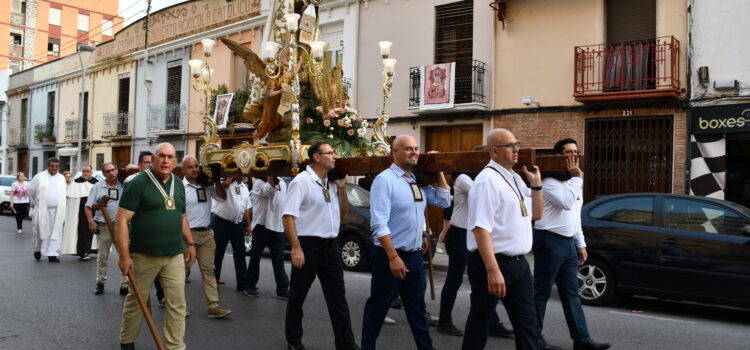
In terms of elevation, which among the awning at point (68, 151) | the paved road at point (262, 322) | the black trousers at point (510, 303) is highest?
the awning at point (68, 151)

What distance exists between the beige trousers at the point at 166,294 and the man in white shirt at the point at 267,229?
10.1 ft

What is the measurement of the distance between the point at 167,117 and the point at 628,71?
59.6 feet

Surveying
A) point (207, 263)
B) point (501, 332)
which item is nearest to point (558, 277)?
point (501, 332)

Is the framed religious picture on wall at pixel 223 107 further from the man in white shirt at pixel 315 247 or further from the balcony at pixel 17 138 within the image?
the balcony at pixel 17 138

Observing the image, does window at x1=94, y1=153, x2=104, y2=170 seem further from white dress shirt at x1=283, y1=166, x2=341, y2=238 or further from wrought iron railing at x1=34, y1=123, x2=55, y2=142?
white dress shirt at x1=283, y1=166, x2=341, y2=238

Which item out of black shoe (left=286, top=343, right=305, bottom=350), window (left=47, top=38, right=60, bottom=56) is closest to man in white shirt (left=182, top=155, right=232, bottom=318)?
black shoe (left=286, top=343, right=305, bottom=350)

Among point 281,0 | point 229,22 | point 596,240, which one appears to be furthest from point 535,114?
point 229,22

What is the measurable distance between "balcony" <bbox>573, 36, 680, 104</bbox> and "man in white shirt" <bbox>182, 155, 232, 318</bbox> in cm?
944

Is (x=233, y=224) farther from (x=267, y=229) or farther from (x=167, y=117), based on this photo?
(x=167, y=117)

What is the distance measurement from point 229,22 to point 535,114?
502 inches

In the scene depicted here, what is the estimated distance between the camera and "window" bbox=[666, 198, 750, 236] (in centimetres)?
730

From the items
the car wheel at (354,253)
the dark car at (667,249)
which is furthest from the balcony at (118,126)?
the dark car at (667,249)

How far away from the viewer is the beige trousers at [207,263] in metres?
6.91

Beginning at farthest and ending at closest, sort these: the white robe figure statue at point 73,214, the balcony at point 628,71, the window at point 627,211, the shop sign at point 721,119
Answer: the balcony at point 628,71 → the shop sign at point 721,119 → the white robe figure statue at point 73,214 → the window at point 627,211
